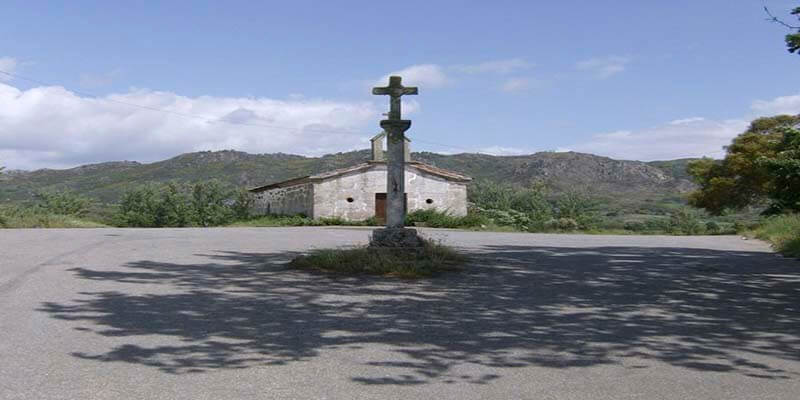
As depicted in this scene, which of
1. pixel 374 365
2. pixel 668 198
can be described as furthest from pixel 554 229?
pixel 668 198

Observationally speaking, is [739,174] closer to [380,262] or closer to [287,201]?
[287,201]

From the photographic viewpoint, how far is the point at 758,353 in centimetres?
586

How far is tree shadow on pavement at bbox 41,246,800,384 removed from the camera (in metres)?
5.54

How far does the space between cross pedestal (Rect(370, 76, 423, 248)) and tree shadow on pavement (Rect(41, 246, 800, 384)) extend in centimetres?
134

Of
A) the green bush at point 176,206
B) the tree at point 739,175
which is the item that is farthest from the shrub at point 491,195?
the green bush at point 176,206

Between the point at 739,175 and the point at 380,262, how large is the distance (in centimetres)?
2646

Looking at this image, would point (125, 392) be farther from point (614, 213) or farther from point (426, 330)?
point (614, 213)

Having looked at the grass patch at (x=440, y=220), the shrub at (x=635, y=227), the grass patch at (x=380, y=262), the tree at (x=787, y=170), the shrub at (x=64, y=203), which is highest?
the shrub at (x=64, y=203)

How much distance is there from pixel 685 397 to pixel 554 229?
85.8 feet

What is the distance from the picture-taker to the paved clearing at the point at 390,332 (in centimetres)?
479

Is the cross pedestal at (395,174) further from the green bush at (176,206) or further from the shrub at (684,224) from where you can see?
the green bush at (176,206)

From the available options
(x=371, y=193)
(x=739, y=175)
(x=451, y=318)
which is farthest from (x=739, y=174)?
(x=451, y=318)

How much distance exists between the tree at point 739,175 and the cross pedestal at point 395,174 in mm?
23318

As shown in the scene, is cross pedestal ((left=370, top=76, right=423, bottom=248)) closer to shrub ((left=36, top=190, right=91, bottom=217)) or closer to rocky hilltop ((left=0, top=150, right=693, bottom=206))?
shrub ((left=36, top=190, right=91, bottom=217))
